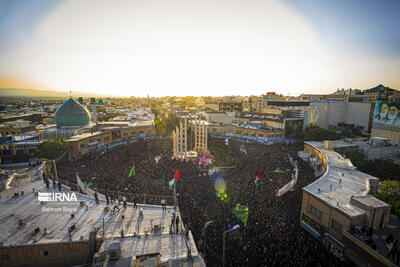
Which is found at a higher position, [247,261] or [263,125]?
[263,125]

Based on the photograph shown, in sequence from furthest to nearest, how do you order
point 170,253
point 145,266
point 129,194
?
point 129,194 < point 170,253 < point 145,266

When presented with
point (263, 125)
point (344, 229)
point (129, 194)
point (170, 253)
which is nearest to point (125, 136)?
point (129, 194)

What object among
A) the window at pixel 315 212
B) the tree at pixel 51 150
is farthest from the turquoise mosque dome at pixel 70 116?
the window at pixel 315 212

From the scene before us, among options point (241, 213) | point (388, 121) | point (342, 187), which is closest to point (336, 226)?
point (342, 187)

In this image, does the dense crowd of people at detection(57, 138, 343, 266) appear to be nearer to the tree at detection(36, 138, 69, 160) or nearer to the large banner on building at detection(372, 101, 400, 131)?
the tree at detection(36, 138, 69, 160)

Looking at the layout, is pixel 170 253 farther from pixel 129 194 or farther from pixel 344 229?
pixel 344 229

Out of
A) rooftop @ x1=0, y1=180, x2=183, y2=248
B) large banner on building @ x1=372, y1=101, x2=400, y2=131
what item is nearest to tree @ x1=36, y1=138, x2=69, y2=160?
rooftop @ x1=0, y1=180, x2=183, y2=248
